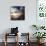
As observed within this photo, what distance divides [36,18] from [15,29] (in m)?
1.12

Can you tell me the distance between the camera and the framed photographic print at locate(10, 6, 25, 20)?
746cm

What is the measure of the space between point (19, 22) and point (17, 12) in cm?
47

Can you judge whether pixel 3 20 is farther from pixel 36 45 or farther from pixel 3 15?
pixel 36 45

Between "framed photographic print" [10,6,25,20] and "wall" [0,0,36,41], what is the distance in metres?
0.14

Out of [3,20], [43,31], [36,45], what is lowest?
[36,45]

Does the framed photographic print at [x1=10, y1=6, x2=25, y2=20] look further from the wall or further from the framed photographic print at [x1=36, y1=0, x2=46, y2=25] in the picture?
the framed photographic print at [x1=36, y1=0, x2=46, y2=25]

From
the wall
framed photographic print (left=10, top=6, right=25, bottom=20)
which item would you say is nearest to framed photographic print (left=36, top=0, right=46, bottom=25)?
the wall

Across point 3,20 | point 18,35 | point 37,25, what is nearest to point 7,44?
point 18,35

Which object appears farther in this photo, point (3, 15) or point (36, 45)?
point (3, 15)

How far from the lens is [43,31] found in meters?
7.61

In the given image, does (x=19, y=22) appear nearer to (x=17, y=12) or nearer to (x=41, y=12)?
(x=17, y=12)

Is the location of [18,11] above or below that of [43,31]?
above

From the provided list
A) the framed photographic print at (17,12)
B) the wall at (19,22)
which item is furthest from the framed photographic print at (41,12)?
the framed photographic print at (17,12)

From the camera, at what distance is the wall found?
746 centimetres
